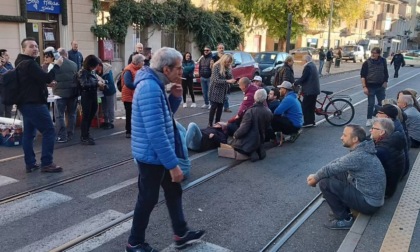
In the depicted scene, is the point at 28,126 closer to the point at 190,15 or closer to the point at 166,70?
the point at 166,70

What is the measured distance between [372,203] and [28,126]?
4815 mm

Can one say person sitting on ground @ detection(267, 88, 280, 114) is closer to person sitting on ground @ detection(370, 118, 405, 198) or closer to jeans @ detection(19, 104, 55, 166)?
person sitting on ground @ detection(370, 118, 405, 198)

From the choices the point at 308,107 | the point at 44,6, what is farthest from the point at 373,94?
the point at 44,6

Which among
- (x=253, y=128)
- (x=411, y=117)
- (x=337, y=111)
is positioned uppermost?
(x=411, y=117)

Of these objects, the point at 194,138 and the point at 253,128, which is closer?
the point at 253,128

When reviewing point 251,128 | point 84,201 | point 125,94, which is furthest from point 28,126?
point 251,128

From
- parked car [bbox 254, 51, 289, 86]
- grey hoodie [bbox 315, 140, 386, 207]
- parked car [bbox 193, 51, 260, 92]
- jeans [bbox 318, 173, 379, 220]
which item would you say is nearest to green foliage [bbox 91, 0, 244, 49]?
parked car [bbox 254, 51, 289, 86]

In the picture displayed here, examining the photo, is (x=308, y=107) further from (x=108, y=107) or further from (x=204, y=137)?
(x=108, y=107)

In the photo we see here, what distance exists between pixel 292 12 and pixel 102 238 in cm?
2893

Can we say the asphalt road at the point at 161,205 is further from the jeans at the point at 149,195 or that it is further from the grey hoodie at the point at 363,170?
the grey hoodie at the point at 363,170

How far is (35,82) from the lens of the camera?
5.89 metres

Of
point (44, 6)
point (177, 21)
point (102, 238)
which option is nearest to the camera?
point (102, 238)

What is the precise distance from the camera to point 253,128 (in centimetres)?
686

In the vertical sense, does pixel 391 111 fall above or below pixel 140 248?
above
